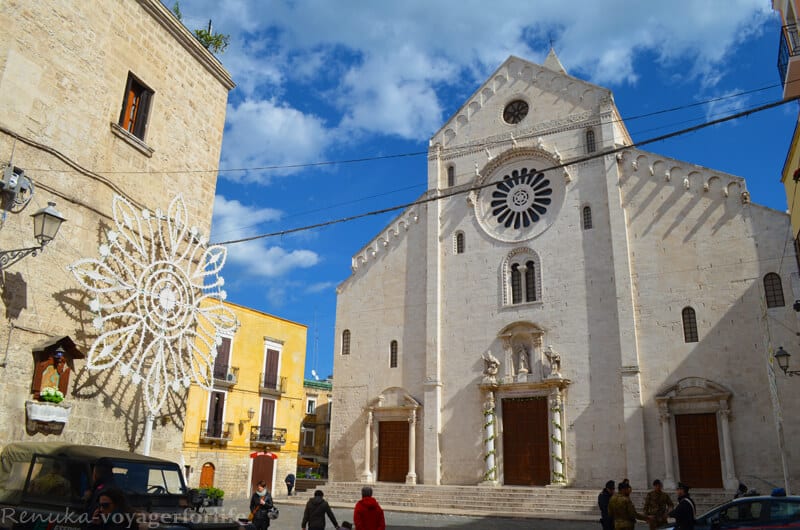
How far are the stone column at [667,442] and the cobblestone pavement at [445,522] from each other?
3484 mm

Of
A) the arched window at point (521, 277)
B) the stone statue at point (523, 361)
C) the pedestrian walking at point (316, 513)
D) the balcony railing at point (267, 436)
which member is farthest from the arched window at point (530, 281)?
the pedestrian walking at point (316, 513)

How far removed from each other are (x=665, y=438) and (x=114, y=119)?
16667 mm

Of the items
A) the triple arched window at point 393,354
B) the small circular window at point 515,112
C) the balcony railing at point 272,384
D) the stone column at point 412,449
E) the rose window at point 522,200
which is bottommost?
the stone column at point 412,449

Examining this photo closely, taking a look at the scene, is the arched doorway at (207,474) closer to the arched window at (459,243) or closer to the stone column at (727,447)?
the arched window at (459,243)

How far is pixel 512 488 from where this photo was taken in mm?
20109

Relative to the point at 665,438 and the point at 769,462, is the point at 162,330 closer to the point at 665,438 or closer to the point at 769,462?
the point at 665,438

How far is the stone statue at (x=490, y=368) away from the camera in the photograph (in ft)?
72.0

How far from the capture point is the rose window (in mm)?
23250

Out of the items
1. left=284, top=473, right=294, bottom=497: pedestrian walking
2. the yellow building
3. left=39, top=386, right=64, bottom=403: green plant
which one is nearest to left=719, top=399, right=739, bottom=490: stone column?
left=284, top=473, right=294, bottom=497: pedestrian walking

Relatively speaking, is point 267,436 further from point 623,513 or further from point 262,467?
point 623,513

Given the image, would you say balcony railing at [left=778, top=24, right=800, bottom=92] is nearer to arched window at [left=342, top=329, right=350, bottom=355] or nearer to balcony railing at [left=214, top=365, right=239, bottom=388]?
arched window at [left=342, top=329, right=350, bottom=355]

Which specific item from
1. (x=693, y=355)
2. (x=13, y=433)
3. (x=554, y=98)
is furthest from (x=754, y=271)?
(x=13, y=433)

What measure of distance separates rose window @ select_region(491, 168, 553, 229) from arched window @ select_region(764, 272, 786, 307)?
7.52 m

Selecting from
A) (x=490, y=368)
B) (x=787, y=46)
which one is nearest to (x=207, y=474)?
(x=490, y=368)
